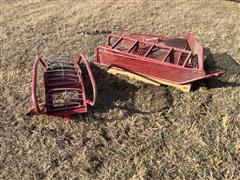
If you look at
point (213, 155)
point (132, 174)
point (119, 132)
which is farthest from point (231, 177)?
point (119, 132)

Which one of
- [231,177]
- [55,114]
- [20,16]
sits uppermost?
[20,16]

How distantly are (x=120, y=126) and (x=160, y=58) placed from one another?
1.80 metres

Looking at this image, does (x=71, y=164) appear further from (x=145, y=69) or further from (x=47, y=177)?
(x=145, y=69)

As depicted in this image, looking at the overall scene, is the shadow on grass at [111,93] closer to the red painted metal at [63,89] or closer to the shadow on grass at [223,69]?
the red painted metal at [63,89]

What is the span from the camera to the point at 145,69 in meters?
5.77

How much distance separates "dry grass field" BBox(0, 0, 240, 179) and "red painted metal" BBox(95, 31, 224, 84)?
26 cm

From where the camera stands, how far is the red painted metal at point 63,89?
16.5 feet

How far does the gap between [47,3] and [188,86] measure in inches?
241

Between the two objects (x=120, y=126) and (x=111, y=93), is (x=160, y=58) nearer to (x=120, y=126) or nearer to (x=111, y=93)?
(x=111, y=93)

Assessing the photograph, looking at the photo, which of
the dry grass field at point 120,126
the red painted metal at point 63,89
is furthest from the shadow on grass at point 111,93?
the red painted metal at point 63,89

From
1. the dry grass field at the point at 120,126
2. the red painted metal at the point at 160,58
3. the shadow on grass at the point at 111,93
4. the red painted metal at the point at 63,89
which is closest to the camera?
the dry grass field at the point at 120,126

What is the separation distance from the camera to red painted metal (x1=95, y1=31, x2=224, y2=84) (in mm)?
5488

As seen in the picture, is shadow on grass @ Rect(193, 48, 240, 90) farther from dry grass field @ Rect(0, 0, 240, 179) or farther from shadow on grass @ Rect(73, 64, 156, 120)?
shadow on grass @ Rect(73, 64, 156, 120)

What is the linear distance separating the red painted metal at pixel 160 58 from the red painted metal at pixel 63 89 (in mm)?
591
